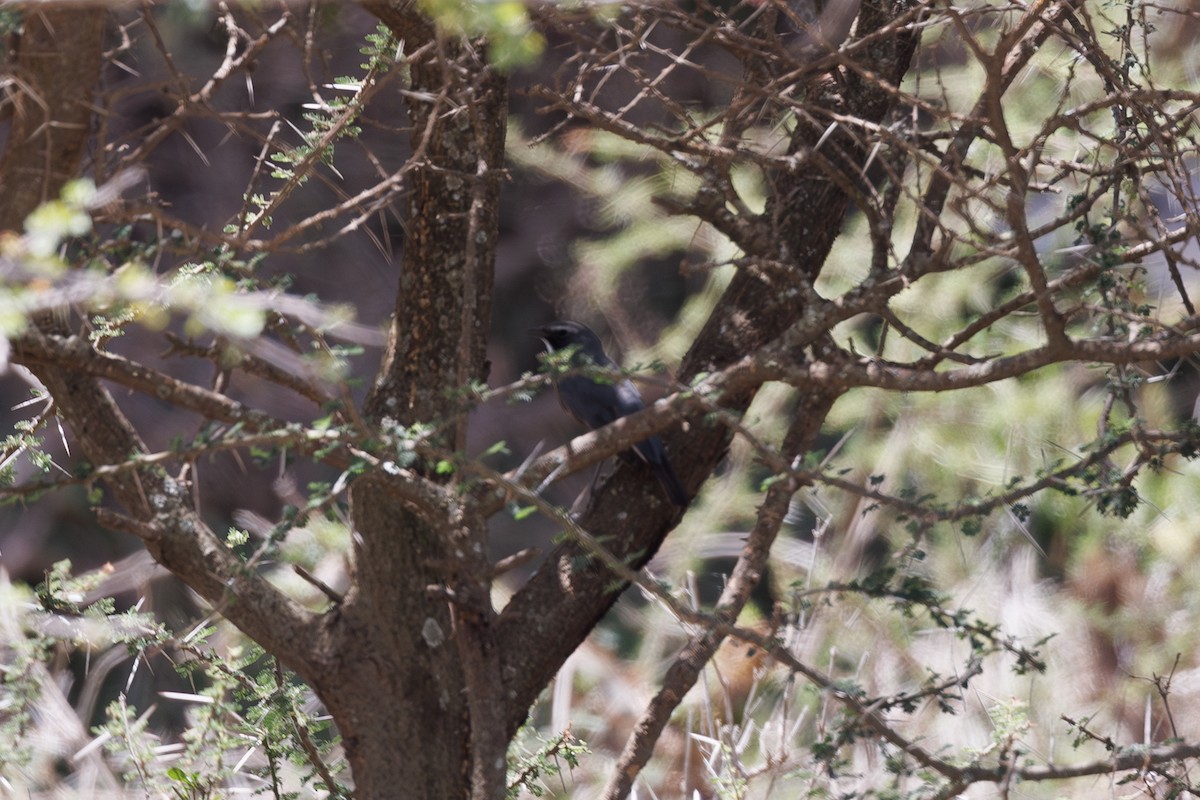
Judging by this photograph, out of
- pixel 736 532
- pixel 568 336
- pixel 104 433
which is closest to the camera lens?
pixel 104 433

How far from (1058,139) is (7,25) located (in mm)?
4524

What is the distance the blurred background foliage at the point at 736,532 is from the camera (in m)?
2.94

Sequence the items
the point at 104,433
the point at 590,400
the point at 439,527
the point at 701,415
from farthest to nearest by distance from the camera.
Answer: the point at 590,400
the point at 701,415
the point at 104,433
the point at 439,527

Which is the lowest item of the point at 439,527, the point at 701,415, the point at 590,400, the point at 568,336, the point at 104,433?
the point at 439,527

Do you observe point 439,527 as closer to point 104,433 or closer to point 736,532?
point 104,433

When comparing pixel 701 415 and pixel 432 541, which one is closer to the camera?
pixel 432 541

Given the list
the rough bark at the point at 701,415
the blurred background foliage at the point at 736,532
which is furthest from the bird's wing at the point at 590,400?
the rough bark at the point at 701,415

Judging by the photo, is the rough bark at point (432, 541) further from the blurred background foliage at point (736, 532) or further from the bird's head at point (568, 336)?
the bird's head at point (568, 336)

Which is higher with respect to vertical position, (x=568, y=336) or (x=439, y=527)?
(x=568, y=336)

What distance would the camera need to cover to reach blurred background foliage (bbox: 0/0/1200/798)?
294 cm

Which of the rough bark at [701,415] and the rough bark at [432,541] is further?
the rough bark at [701,415]

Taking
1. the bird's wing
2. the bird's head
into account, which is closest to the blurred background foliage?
the bird's wing

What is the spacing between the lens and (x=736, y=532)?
5.68 meters

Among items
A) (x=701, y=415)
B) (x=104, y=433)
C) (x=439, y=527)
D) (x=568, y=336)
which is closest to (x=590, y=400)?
(x=568, y=336)
